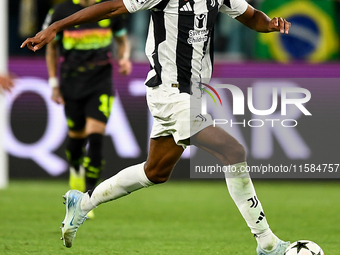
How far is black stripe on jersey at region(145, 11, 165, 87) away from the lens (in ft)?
16.3

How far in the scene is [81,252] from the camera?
210 inches

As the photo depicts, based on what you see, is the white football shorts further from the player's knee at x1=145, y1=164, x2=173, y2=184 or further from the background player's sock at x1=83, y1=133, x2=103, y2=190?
the background player's sock at x1=83, y1=133, x2=103, y2=190

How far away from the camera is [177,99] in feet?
16.1

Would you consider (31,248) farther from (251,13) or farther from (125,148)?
(125,148)

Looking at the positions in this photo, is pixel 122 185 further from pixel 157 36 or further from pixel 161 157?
pixel 157 36

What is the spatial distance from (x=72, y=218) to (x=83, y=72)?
2.52 metres

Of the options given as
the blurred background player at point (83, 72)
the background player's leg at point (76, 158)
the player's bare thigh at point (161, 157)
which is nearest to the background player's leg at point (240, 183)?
the player's bare thigh at point (161, 157)

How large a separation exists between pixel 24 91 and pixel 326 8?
18.5ft

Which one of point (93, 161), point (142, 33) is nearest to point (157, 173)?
point (93, 161)

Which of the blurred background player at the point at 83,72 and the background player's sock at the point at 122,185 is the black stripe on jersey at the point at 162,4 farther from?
the blurred background player at the point at 83,72

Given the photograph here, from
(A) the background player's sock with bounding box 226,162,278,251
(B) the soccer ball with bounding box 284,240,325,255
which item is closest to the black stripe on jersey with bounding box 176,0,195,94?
(A) the background player's sock with bounding box 226,162,278,251

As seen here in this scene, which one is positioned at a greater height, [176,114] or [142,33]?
[176,114]

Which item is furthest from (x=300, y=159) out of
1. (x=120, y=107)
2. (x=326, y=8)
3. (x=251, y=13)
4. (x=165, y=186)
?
(x=251, y=13)

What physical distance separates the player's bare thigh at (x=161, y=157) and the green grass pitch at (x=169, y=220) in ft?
2.16
